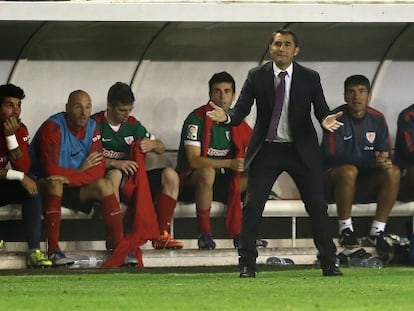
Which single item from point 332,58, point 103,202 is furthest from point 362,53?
point 103,202

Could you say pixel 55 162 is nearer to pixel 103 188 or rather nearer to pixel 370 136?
pixel 103 188

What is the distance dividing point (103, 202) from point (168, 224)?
70 centimetres

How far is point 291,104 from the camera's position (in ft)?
34.2

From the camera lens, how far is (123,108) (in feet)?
41.6

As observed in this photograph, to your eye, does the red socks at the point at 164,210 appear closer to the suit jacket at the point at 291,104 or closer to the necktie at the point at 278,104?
the suit jacket at the point at 291,104

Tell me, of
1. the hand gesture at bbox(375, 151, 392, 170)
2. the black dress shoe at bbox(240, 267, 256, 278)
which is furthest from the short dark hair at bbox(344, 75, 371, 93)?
the black dress shoe at bbox(240, 267, 256, 278)

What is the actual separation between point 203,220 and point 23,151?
5.32 ft

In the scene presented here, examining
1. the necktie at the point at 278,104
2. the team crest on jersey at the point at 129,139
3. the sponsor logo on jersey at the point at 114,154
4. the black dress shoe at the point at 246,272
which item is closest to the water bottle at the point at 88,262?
the sponsor logo on jersey at the point at 114,154

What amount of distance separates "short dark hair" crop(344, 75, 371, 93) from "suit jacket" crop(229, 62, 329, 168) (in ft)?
8.89

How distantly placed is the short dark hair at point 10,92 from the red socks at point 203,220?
1.77 meters

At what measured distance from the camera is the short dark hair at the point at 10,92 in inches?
482

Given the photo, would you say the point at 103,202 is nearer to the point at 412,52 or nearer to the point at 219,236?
the point at 219,236

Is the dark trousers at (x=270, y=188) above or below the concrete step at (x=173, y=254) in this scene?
above

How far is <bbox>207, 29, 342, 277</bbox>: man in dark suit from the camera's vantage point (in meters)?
10.3
